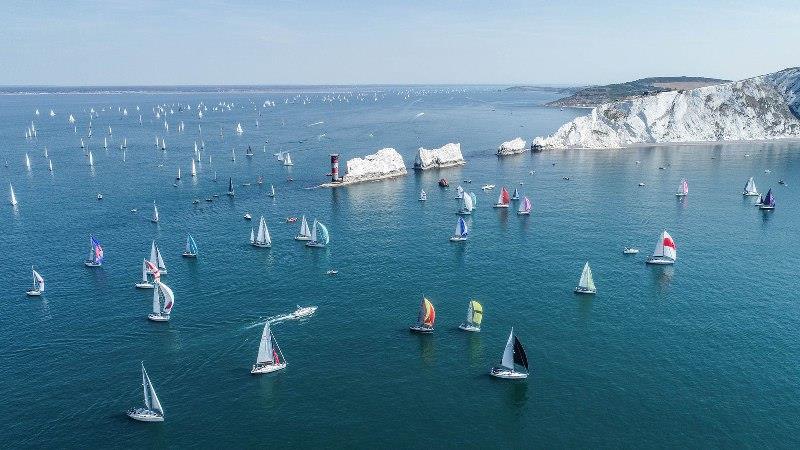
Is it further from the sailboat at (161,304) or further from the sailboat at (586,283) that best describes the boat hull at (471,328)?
the sailboat at (161,304)

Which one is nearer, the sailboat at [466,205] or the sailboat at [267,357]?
the sailboat at [267,357]

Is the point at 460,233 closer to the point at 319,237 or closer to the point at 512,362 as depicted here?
the point at 319,237

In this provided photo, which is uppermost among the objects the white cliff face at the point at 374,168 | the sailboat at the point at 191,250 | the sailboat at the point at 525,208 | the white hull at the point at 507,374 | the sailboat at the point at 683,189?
the white cliff face at the point at 374,168

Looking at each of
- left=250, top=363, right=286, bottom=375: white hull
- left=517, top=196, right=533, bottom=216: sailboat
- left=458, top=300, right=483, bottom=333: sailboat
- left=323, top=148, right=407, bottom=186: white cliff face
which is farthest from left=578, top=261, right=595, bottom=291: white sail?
left=323, top=148, right=407, bottom=186: white cliff face

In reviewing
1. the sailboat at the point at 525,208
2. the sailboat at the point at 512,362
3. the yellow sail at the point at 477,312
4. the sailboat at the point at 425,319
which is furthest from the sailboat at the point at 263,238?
the sailboat at the point at 512,362

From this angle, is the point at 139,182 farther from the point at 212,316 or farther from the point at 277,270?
the point at 212,316

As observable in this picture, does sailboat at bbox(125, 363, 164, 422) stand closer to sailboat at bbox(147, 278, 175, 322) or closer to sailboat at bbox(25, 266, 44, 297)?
sailboat at bbox(147, 278, 175, 322)

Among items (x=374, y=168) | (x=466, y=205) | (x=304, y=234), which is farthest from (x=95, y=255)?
(x=374, y=168)
